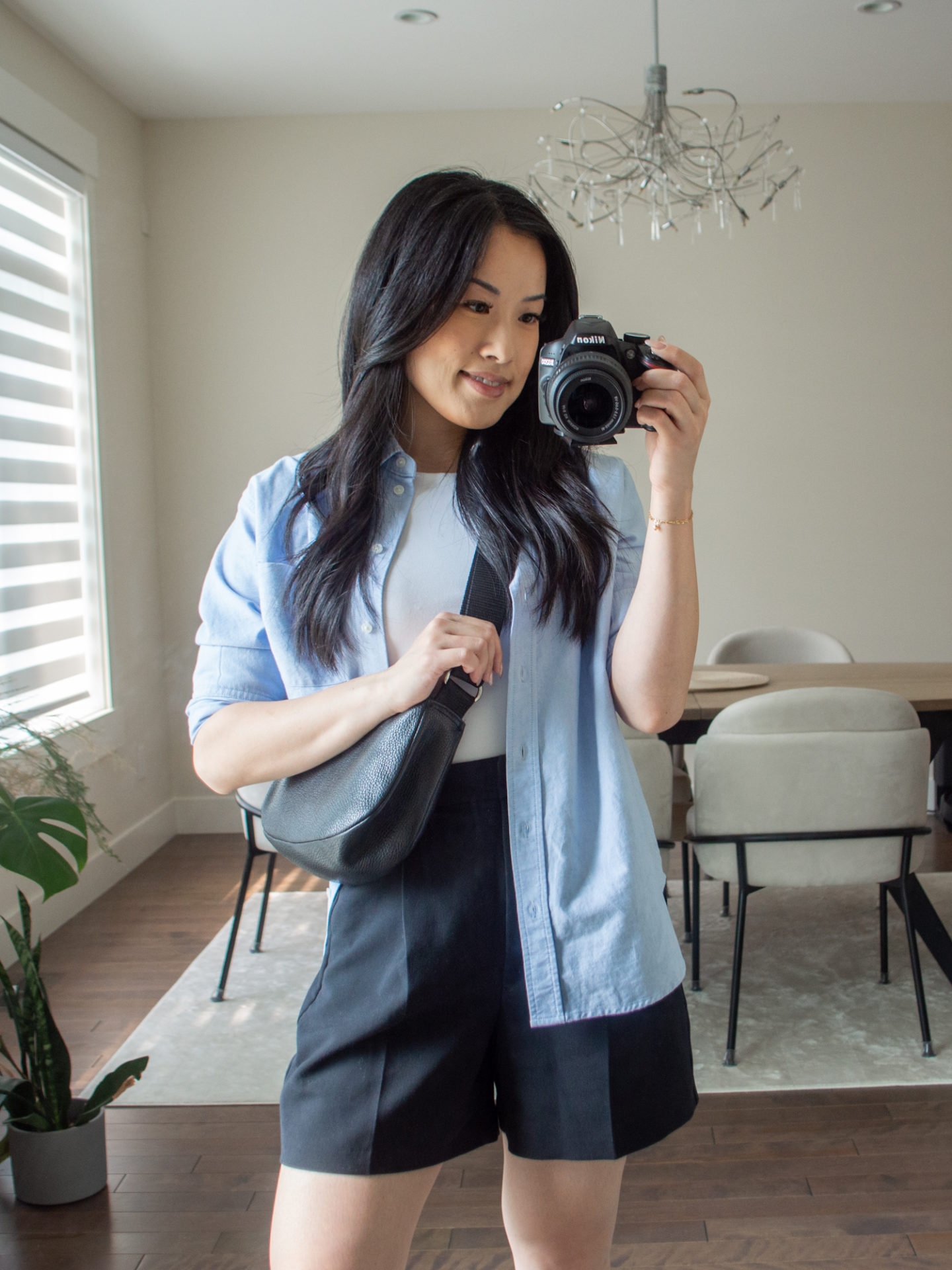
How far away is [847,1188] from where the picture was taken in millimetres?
1680

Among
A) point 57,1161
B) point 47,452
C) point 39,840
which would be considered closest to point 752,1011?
point 57,1161

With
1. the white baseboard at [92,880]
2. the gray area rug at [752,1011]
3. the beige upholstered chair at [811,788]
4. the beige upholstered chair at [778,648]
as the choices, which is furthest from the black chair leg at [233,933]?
the beige upholstered chair at [778,648]

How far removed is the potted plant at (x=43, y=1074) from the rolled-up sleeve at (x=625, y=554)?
1.02 meters

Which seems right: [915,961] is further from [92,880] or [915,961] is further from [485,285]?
[92,880]

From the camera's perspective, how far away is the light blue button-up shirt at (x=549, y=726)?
791mm

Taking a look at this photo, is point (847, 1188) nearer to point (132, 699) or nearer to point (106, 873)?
point (106, 873)

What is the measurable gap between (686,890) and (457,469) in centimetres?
191

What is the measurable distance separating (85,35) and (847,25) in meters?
2.14

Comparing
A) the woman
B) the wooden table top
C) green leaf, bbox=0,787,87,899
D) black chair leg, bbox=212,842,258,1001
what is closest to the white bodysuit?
the woman

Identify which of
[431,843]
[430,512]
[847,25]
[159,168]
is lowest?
[431,843]

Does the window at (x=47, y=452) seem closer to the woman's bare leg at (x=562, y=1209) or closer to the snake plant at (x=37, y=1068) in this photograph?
the snake plant at (x=37, y=1068)

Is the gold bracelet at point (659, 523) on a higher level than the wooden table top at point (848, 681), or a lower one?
higher

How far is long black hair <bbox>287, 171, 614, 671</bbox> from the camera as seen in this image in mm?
798

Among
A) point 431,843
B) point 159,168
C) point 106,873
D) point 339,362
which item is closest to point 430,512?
point 339,362
